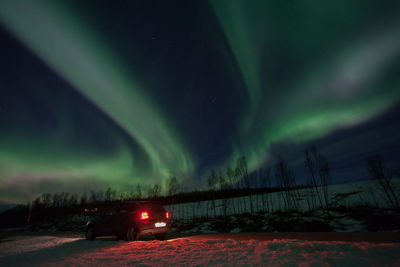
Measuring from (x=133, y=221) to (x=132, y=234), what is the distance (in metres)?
0.48

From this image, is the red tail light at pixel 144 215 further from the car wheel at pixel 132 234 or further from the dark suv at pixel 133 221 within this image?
the car wheel at pixel 132 234

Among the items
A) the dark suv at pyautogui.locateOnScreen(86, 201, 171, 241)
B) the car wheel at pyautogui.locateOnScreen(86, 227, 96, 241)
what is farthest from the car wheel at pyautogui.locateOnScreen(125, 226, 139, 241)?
the car wheel at pyautogui.locateOnScreen(86, 227, 96, 241)

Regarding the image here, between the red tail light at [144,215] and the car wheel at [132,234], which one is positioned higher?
the red tail light at [144,215]

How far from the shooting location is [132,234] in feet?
26.9

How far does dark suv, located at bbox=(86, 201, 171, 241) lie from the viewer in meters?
8.25

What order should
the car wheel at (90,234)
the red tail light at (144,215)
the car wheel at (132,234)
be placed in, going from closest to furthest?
the car wheel at (132,234) < the red tail light at (144,215) < the car wheel at (90,234)

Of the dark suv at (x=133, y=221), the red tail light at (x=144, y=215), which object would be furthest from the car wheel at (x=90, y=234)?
the red tail light at (x=144, y=215)

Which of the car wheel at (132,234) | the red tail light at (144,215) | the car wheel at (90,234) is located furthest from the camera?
the car wheel at (90,234)

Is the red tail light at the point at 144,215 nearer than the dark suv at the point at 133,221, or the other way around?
the dark suv at the point at 133,221

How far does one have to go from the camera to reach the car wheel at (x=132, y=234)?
817 cm

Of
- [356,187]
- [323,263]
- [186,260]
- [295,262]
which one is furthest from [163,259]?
[356,187]

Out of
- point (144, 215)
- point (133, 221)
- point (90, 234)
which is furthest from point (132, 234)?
point (90, 234)

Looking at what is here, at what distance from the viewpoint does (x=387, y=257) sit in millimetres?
3854

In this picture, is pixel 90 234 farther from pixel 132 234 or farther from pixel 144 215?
pixel 144 215
